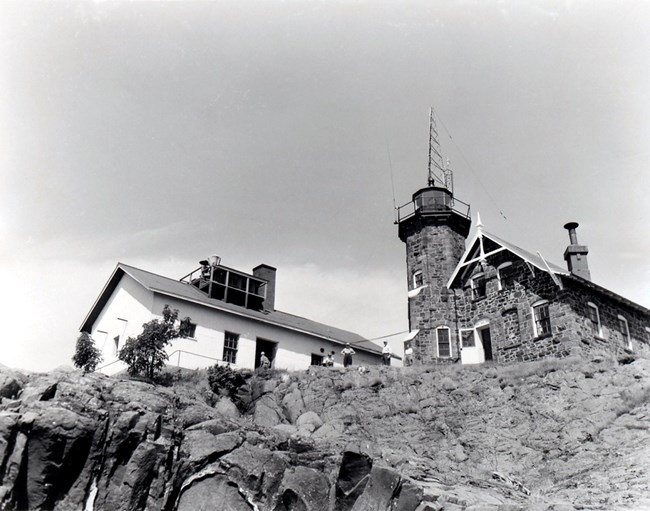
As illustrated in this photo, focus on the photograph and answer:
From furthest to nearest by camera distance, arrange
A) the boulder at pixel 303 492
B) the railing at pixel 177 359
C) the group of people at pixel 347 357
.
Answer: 1. the group of people at pixel 347 357
2. the railing at pixel 177 359
3. the boulder at pixel 303 492

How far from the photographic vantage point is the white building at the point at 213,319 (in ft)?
94.0

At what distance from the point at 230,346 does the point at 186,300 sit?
349 centimetres

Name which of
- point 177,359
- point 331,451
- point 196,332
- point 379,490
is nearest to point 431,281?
point 196,332

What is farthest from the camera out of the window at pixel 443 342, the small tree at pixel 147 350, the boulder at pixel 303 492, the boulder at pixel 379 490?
the window at pixel 443 342

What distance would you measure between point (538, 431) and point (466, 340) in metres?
12.5

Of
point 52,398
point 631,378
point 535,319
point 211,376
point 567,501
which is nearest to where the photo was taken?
point 567,501

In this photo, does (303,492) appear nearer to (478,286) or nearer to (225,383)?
(225,383)

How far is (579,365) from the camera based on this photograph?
934 inches

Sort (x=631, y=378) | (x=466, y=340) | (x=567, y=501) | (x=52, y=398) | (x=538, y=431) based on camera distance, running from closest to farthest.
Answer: (x=567, y=501) → (x=52, y=398) → (x=538, y=431) → (x=631, y=378) → (x=466, y=340)

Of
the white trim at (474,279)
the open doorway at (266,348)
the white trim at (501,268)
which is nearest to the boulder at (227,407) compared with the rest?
the open doorway at (266,348)

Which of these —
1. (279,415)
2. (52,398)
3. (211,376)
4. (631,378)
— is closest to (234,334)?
(211,376)

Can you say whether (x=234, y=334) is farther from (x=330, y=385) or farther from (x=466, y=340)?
(x=466, y=340)

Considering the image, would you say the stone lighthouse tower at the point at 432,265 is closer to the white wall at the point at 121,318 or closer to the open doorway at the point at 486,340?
the open doorway at the point at 486,340

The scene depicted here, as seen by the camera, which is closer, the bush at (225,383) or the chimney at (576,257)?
the bush at (225,383)
